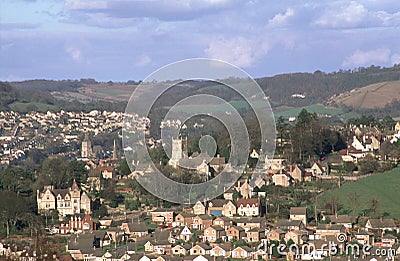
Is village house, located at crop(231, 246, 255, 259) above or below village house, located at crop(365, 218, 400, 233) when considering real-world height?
below

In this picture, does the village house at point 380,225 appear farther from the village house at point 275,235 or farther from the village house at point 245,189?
the village house at point 245,189

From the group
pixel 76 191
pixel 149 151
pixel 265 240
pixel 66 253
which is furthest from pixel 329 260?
pixel 149 151

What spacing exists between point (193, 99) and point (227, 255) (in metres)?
27.7

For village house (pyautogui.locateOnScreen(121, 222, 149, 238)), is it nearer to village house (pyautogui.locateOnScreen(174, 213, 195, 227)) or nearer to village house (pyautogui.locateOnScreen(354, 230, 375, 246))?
village house (pyautogui.locateOnScreen(174, 213, 195, 227))

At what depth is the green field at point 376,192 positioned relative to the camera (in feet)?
115

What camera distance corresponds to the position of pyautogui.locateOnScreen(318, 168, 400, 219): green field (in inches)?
1385

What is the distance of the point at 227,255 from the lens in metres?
29.1

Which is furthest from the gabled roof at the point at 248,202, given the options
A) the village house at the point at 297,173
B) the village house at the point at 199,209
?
the village house at the point at 297,173

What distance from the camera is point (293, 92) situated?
370 ft

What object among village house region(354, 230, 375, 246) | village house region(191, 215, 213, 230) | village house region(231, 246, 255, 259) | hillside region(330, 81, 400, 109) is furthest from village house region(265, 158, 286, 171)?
hillside region(330, 81, 400, 109)

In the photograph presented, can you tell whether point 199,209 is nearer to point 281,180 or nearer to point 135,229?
point 135,229

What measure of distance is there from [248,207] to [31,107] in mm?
55801

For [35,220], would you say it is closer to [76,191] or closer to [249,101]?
[76,191]

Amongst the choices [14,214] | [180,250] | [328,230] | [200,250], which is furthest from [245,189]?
[14,214]
